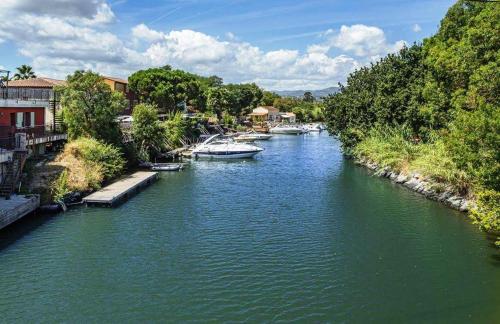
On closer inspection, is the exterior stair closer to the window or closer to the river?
the river

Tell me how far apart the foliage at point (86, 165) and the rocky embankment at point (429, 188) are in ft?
87.8

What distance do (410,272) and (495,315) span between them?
4.76m

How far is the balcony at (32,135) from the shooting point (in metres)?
35.2

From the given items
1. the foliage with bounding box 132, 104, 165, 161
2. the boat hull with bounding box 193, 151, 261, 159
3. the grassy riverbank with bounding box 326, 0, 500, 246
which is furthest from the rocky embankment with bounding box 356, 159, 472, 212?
the foliage with bounding box 132, 104, 165, 161

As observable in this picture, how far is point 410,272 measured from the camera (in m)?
22.8

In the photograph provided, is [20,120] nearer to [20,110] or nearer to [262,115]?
[20,110]

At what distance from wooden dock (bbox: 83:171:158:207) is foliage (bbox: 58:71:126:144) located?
238 inches

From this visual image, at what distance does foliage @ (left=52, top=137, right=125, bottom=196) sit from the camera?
3688 cm

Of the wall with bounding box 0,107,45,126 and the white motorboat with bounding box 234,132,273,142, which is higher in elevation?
the wall with bounding box 0,107,45,126

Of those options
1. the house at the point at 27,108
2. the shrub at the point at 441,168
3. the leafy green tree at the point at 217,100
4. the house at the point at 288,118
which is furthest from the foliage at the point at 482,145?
the house at the point at 288,118

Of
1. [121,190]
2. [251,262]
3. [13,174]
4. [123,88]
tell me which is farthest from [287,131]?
[251,262]

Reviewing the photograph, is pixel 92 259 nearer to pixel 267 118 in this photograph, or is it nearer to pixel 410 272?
pixel 410 272

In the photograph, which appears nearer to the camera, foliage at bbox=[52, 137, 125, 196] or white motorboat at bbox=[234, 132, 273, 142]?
foliage at bbox=[52, 137, 125, 196]

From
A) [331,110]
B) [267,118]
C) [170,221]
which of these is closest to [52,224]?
[170,221]
